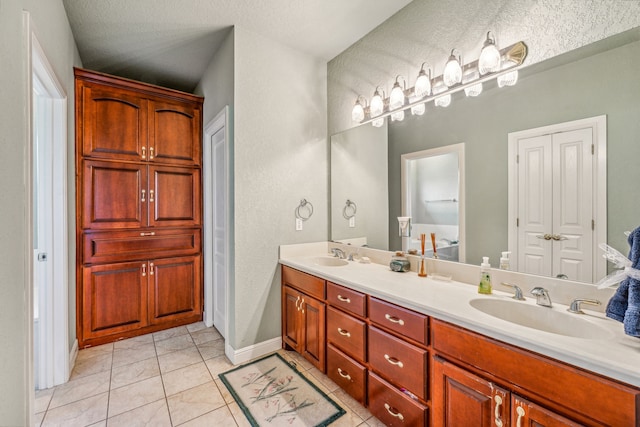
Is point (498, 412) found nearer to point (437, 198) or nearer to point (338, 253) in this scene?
point (437, 198)

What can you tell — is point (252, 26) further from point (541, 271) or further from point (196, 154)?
point (541, 271)

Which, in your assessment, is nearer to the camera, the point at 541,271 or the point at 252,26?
the point at 541,271

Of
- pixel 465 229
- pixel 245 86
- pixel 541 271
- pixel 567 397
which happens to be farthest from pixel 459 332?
pixel 245 86

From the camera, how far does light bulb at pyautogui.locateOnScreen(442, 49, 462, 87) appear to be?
1632 mm

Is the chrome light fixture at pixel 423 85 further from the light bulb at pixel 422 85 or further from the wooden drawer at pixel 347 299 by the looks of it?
the wooden drawer at pixel 347 299

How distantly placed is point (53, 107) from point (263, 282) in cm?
195

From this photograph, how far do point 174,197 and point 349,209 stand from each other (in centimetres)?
180

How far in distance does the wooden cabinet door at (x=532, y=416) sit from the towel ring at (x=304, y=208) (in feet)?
6.18

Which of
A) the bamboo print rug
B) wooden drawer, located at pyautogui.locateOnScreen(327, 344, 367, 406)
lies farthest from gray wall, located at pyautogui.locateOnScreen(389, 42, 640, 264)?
the bamboo print rug

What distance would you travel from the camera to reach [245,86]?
226cm

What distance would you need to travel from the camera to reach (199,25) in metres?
2.19

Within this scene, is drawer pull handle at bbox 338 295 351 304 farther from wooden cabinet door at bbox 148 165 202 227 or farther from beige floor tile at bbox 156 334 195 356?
wooden cabinet door at bbox 148 165 202 227

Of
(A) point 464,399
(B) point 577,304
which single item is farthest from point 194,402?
(B) point 577,304

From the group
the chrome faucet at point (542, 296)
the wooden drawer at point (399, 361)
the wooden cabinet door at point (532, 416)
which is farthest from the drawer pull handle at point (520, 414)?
the chrome faucet at point (542, 296)
